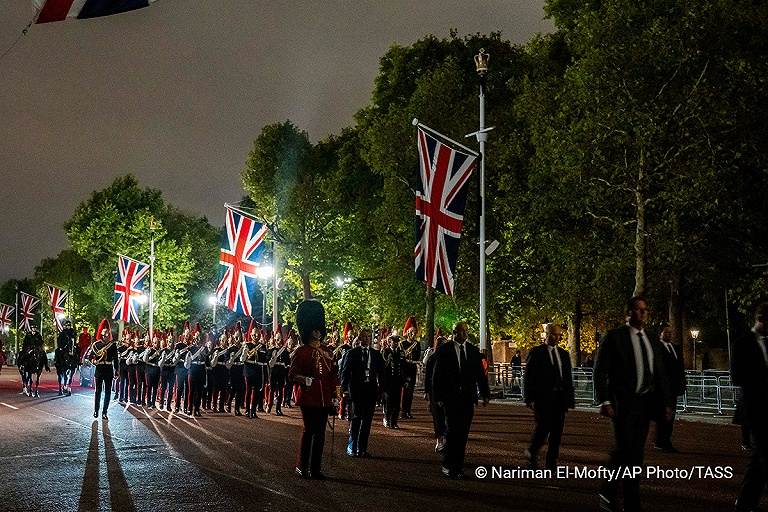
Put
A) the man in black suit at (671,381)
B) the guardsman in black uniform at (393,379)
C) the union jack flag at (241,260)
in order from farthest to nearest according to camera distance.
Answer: the union jack flag at (241,260) → the guardsman in black uniform at (393,379) → the man in black suit at (671,381)

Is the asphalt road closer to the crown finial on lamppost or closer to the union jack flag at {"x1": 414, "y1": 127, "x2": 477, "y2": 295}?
the union jack flag at {"x1": 414, "y1": 127, "x2": 477, "y2": 295}

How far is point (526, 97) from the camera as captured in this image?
33.5 metres

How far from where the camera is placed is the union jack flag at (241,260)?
29064 mm

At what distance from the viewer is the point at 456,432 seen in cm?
1167

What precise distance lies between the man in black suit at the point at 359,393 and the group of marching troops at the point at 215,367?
809 cm

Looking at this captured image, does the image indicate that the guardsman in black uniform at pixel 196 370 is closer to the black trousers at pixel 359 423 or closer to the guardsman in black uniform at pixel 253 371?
the guardsman in black uniform at pixel 253 371

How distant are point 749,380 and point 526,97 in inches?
1017

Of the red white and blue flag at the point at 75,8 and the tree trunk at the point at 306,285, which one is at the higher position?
the tree trunk at the point at 306,285

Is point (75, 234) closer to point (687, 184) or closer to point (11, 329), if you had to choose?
point (687, 184)

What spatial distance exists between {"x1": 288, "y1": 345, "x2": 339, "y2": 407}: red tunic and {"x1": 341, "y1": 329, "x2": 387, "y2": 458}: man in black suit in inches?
84.6

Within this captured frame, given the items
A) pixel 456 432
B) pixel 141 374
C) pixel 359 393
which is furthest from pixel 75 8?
pixel 141 374

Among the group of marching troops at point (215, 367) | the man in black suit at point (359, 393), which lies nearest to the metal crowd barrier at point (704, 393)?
the group of marching troops at point (215, 367)

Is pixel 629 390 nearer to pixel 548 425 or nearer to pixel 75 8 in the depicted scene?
pixel 548 425

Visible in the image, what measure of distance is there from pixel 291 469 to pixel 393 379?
358 inches
